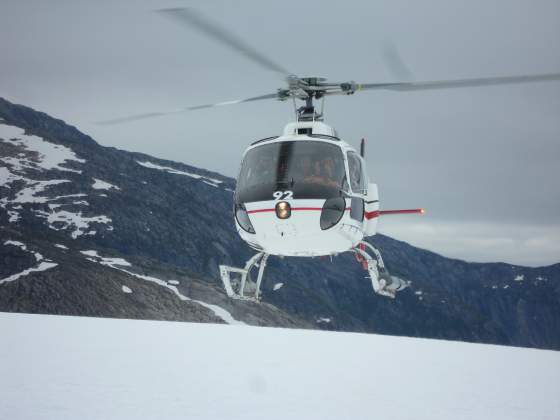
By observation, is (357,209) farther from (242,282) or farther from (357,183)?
(242,282)

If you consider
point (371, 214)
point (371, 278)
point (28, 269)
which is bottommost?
point (28, 269)

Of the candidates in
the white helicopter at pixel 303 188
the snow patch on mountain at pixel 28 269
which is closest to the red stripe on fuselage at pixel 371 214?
the white helicopter at pixel 303 188

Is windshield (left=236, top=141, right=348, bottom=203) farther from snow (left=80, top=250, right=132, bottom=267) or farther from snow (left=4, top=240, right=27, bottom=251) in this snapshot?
snow (left=80, top=250, right=132, bottom=267)

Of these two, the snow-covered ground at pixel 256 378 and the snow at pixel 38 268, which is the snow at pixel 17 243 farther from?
the snow-covered ground at pixel 256 378

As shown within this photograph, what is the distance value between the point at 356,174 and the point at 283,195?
2920 mm

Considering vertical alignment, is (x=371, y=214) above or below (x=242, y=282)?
above

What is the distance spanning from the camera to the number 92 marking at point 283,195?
57.1ft

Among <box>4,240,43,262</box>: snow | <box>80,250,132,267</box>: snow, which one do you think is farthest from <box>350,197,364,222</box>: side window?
<box>80,250,132,267</box>: snow

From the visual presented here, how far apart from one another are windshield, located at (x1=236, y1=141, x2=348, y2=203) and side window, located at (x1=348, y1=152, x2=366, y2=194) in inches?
22.7

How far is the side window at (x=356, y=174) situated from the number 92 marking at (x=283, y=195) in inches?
86.8

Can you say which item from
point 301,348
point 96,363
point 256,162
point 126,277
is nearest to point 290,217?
point 256,162

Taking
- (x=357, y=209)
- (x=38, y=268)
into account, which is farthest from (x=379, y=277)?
(x=38, y=268)

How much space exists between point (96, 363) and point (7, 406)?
822 centimetres

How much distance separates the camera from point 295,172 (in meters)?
17.7
